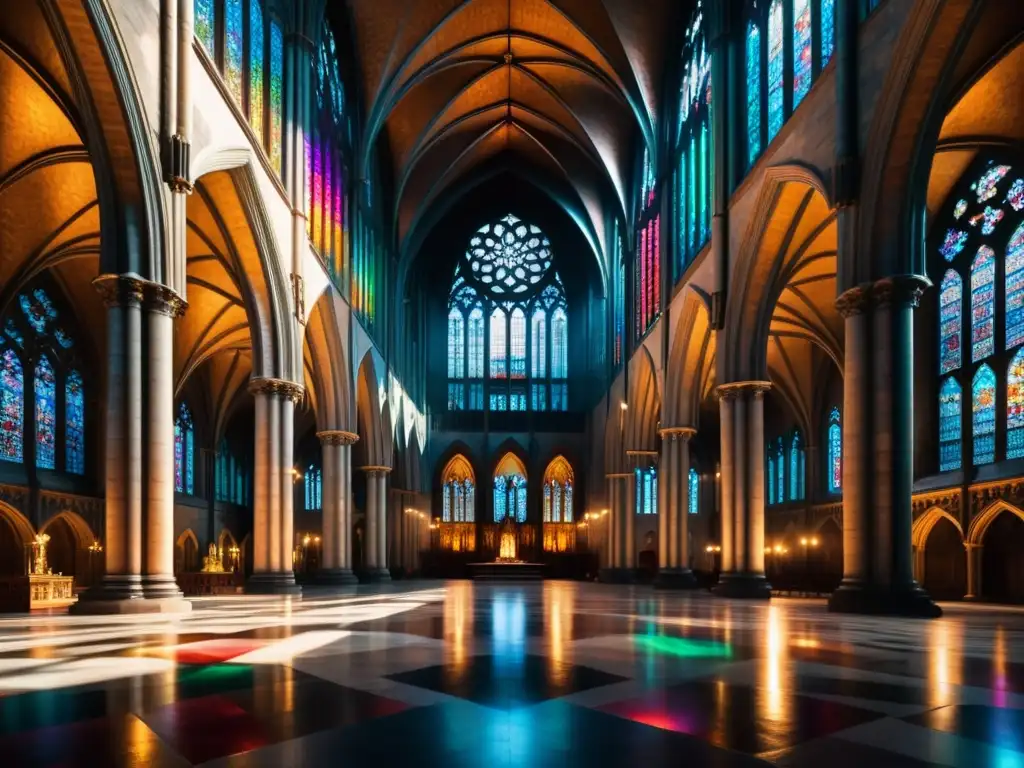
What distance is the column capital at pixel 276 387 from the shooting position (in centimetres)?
2205

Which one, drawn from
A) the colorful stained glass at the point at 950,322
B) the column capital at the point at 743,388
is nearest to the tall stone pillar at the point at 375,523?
the column capital at the point at 743,388

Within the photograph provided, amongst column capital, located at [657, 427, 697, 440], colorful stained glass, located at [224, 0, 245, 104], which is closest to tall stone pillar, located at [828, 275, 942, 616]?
colorful stained glass, located at [224, 0, 245, 104]

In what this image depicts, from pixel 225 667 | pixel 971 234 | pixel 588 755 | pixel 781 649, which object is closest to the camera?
pixel 588 755

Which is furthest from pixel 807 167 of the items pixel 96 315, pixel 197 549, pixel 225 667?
pixel 197 549

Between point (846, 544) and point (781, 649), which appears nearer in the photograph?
point (781, 649)

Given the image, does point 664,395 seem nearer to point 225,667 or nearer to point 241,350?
point 241,350

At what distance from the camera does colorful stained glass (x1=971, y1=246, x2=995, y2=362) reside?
2502 cm

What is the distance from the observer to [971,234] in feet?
84.1

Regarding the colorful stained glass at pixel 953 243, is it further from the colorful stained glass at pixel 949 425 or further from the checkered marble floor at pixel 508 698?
the checkered marble floor at pixel 508 698

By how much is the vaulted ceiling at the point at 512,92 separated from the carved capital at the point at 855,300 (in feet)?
59.0

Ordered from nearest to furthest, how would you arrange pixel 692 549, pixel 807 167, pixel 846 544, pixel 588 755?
pixel 588 755 < pixel 846 544 < pixel 807 167 < pixel 692 549

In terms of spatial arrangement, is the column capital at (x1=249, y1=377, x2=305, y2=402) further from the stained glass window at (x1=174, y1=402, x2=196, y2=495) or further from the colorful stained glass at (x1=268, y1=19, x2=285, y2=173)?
the stained glass window at (x1=174, y1=402, x2=196, y2=495)

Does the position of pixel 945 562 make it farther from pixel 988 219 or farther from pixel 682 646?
pixel 682 646

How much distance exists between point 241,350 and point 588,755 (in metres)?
36.0
